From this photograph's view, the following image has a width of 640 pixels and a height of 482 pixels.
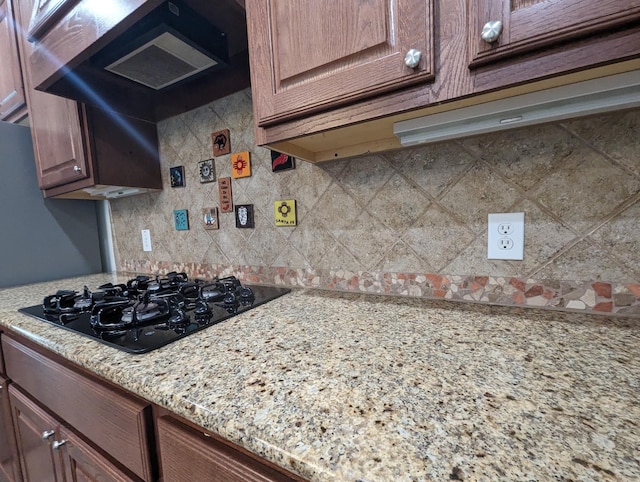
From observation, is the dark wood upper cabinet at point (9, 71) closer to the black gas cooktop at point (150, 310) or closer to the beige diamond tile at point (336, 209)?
the black gas cooktop at point (150, 310)

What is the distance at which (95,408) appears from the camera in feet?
1.89

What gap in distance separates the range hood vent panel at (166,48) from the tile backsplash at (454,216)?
0.60 feet

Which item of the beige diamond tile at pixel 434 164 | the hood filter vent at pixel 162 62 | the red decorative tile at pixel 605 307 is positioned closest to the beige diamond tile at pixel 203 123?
the hood filter vent at pixel 162 62

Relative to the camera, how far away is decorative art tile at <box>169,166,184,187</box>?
136cm

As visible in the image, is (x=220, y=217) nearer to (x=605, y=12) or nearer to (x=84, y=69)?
(x=84, y=69)

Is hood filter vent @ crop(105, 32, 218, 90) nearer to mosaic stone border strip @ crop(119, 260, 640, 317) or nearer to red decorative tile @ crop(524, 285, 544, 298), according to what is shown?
mosaic stone border strip @ crop(119, 260, 640, 317)

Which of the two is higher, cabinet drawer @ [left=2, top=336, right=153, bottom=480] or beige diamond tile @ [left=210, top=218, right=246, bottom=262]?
beige diamond tile @ [left=210, top=218, right=246, bottom=262]

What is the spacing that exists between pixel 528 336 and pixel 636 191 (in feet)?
1.30

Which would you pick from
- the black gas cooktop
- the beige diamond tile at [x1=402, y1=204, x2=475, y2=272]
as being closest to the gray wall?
the black gas cooktop

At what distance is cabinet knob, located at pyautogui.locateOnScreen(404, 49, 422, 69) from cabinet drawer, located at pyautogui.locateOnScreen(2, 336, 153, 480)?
0.76 metres

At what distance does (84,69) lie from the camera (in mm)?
1008

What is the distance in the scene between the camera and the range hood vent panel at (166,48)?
801mm

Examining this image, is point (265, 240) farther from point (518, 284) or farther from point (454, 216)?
point (518, 284)

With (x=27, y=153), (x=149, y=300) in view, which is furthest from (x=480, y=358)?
(x=27, y=153)
